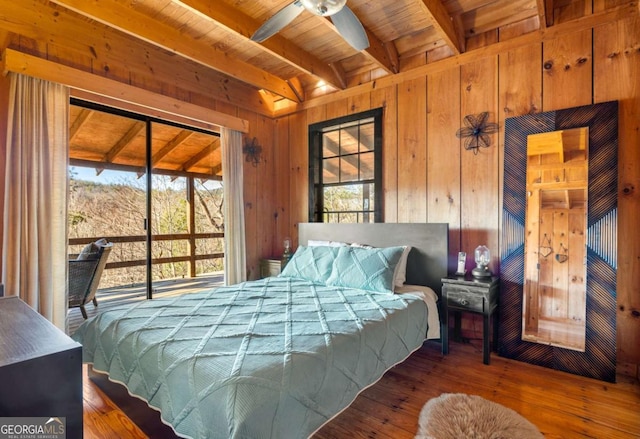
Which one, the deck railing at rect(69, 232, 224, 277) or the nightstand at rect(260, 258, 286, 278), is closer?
the deck railing at rect(69, 232, 224, 277)

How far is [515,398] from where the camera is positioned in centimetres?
205

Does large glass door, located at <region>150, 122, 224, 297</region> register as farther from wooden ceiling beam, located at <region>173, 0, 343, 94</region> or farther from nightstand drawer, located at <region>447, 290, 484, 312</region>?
nightstand drawer, located at <region>447, 290, 484, 312</region>

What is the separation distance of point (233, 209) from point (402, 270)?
211cm

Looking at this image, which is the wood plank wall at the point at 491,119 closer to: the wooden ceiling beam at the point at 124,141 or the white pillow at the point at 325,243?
the white pillow at the point at 325,243

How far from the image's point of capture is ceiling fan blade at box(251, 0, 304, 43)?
1980 millimetres

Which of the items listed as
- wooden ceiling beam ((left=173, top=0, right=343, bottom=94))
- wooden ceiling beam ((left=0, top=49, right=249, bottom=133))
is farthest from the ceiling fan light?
wooden ceiling beam ((left=0, top=49, right=249, bottom=133))

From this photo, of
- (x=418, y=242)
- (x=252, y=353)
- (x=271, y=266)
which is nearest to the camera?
(x=252, y=353)

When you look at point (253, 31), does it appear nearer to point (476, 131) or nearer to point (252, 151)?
point (252, 151)

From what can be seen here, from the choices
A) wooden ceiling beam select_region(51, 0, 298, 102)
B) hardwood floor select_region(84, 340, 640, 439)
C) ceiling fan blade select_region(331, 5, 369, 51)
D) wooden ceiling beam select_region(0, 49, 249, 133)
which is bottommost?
hardwood floor select_region(84, 340, 640, 439)

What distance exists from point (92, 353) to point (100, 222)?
5.16 feet

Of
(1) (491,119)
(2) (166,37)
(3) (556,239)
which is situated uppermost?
(2) (166,37)

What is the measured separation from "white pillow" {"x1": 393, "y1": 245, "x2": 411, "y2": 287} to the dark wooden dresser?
2.22m

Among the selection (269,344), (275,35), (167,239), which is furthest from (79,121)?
(269,344)

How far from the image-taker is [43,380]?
921mm
